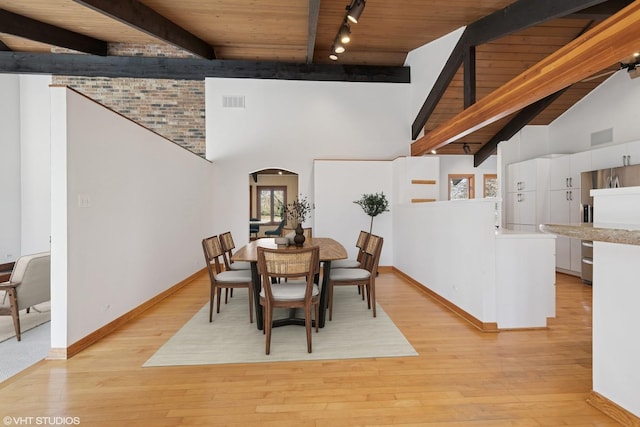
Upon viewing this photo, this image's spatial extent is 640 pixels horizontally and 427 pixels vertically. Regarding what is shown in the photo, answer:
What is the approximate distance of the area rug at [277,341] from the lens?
2441mm

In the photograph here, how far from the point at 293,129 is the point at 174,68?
2.63m

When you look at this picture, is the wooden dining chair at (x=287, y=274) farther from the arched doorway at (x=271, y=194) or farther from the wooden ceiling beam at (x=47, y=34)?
the arched doorway at (x=271, y=194)

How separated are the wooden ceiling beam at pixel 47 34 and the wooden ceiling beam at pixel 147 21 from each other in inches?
82.1

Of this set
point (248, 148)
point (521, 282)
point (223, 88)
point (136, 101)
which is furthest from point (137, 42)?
point (521, 282)

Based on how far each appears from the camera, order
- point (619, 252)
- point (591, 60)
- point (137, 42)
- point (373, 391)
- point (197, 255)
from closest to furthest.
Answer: point (619, 252), point (373, 391), point (591, 60), point (197, 255), point (137, 42)

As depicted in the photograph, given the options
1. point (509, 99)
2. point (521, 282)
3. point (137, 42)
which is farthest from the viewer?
point (137, 42)

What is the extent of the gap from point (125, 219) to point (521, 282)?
418cm

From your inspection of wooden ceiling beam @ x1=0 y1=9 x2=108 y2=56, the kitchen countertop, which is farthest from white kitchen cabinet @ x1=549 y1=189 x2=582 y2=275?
wooden ceiling beam @ x1=0 y1=9 x2=108 y2=56

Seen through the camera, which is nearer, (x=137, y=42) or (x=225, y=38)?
(x=225, y=38)

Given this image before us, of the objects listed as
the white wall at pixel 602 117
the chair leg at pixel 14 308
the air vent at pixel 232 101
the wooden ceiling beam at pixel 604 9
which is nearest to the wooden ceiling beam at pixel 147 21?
the air vent at pixel 232 101

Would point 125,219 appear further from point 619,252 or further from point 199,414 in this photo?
point 619,252

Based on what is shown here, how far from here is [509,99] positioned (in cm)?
359

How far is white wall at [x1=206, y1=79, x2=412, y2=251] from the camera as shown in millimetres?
6082

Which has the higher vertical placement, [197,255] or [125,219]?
[125,219]
